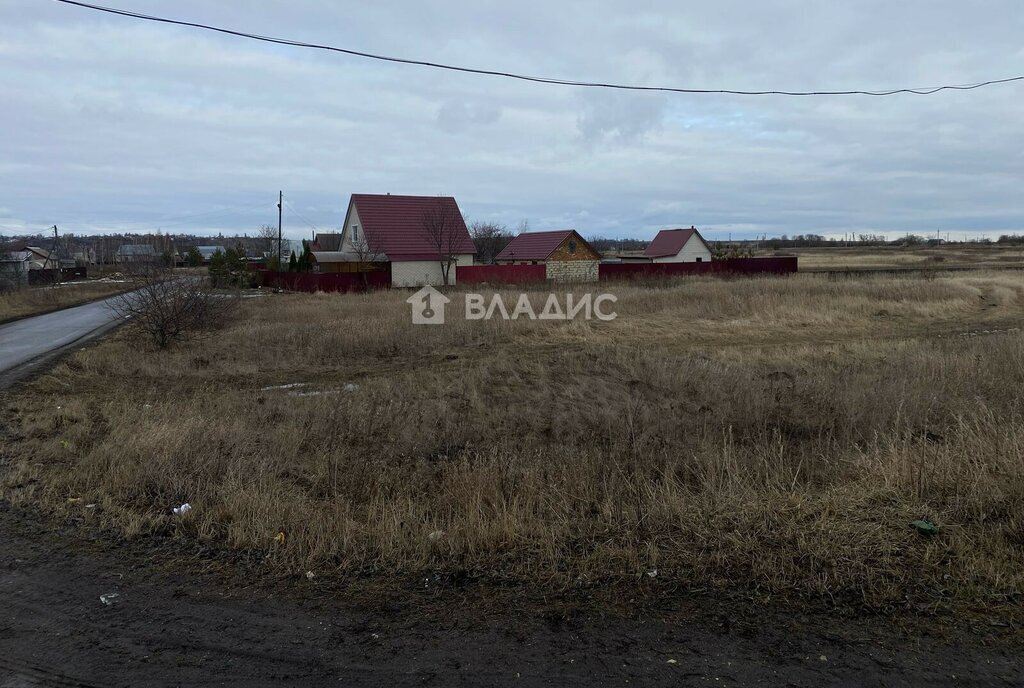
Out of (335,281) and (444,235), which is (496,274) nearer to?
(444,235)

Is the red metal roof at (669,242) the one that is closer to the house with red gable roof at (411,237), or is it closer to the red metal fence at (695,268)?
the red metal fence at (695,268)

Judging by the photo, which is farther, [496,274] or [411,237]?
[411,237]

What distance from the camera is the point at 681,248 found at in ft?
193

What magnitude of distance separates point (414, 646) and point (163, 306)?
14.5 m

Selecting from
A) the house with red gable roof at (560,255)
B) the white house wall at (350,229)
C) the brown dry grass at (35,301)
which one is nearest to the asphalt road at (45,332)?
the brown dry grass at (35,301)

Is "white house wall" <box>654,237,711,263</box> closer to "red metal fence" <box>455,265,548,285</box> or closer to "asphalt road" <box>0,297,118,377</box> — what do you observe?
"red metal fence" <box>455,265,548,285</box>

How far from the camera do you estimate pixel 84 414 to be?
8.02m

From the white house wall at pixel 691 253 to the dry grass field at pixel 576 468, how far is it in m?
47.3

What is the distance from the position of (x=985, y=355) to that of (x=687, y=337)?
7.72 metres

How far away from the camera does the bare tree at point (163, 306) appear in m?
15.3

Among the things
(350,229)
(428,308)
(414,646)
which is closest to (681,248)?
(350,229)

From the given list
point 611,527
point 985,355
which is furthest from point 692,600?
point 985,355

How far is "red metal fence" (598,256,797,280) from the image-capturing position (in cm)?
4122

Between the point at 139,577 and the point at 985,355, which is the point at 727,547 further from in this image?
the point at 985,355
